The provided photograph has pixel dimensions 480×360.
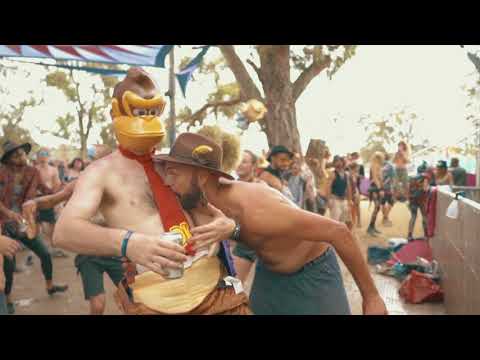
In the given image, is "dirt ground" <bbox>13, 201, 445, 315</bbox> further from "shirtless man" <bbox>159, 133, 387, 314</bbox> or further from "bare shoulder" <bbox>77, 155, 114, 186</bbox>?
"bare shoulder" <bbox>77, 155, 114, 186</bbox>

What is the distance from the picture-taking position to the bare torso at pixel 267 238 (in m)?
2.38

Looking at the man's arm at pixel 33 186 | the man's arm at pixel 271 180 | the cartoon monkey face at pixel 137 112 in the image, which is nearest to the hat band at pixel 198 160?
the cartoon monkey face at pixel 137 112

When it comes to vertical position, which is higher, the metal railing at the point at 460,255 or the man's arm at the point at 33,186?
the man's arm at the point at 33,186

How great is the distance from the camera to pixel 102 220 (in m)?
2.16

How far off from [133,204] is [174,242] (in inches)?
10.6

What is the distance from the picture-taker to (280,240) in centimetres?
267

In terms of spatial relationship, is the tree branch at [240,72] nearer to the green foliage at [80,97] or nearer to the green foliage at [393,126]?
the green foliage at [80,97]

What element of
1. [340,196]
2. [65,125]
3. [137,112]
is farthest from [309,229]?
→ [65,125]

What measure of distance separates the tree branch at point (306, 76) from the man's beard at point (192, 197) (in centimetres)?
871

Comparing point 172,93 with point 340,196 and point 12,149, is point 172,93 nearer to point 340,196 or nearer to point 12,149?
point 340,196

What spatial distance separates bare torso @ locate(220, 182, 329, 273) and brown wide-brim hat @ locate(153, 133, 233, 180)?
18 centimetres

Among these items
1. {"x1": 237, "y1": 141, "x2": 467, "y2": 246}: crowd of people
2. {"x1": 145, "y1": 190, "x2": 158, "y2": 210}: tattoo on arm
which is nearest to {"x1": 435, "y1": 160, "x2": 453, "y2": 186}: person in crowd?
{"x1": 237, "y1": 141, "x2": 467, "y2": 246}: crowd of people

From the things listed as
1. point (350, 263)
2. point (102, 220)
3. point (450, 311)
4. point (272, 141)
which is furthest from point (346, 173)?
point (102, 220)

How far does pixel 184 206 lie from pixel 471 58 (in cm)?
650
